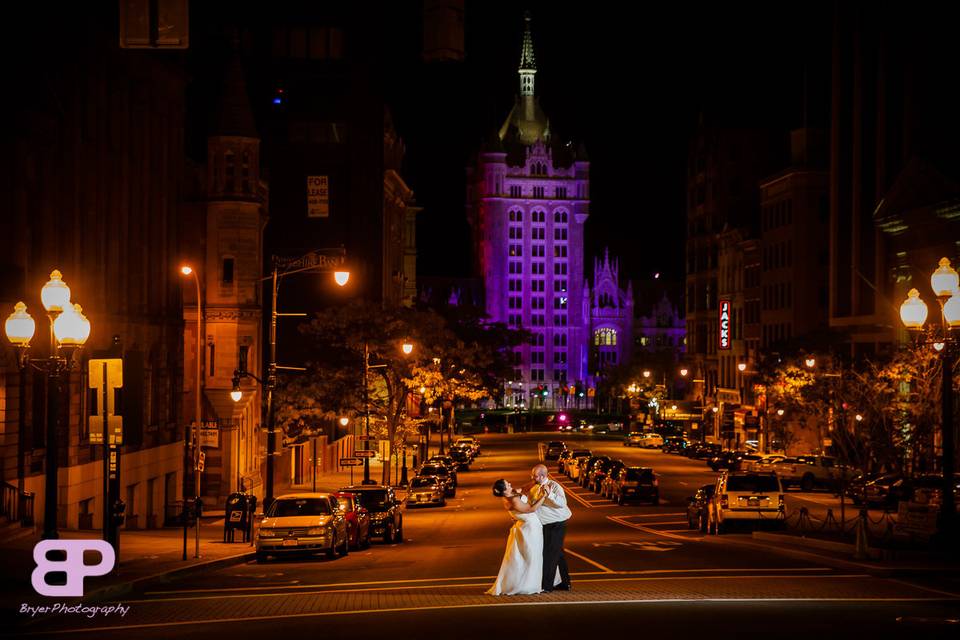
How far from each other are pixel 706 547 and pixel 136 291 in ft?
79.6

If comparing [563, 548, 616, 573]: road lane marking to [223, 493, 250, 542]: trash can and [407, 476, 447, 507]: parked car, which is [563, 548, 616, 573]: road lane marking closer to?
[223, 493, 250, 542]: trash can

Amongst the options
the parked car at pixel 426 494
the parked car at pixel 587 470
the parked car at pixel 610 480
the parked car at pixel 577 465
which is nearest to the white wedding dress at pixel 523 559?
the parked car at pixel 426 494

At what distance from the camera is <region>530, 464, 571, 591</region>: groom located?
20531 mm

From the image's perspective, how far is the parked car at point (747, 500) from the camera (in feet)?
125

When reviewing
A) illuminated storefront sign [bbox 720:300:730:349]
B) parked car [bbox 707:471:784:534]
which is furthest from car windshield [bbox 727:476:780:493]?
illuminated storefront sign [bbox 720:300:730:349]

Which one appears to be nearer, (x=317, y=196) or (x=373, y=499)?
(x=373, y=499)

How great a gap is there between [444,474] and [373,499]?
82.4 feet

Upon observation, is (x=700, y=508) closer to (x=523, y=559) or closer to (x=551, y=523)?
(x=551, y=523)

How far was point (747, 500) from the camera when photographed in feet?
126

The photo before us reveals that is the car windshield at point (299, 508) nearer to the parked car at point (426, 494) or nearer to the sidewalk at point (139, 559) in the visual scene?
the sidewalk at point (139, 559)

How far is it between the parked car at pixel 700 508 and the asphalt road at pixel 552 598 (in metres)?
3.35

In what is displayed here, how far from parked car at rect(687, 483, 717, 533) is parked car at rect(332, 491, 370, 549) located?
10.4 meters

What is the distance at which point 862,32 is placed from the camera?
259 feet

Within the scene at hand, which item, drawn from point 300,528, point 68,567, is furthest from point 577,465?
point 68,567
